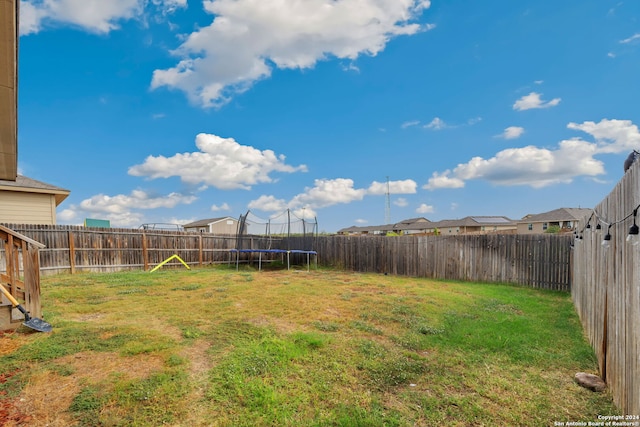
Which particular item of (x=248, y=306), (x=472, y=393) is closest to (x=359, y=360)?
(x=472, y=393)

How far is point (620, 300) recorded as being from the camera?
2.41 metres

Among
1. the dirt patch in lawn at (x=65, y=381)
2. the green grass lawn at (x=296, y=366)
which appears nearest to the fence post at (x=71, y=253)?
the green grass lawn at (x=296, y=366)

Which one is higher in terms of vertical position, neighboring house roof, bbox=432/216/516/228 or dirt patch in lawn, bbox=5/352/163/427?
neighboring house roof, bbox=432/216/516/228

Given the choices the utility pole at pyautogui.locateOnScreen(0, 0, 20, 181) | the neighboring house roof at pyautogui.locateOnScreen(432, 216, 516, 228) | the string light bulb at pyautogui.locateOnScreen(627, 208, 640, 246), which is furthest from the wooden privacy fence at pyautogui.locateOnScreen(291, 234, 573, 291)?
the neighboring house roof at pyautogui.locateOnScreen(432, 216, 516, 228)

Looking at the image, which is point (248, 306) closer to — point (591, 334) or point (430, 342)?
point (430, 342)

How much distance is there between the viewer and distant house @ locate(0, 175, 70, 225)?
988cm

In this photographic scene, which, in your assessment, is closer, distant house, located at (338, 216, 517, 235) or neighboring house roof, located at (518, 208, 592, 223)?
neighboring house roof, located at (518, 208, 592, 223)

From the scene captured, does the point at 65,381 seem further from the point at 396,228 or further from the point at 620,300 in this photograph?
the point at 396,228

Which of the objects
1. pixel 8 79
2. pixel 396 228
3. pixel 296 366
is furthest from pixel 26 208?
pixel 396 228

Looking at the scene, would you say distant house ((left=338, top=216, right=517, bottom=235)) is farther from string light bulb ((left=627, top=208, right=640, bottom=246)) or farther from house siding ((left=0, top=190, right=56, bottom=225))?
string light bulb ((left=627, top=208, right=640, bottom=246))

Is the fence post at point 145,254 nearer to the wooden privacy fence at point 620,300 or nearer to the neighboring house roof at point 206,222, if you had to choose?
the wooden privacy fence at point 620,300

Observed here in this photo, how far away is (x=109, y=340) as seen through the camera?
369cm

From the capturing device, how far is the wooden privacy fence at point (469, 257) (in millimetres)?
8477

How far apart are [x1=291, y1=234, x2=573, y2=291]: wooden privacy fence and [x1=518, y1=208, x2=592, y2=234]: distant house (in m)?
26.8
